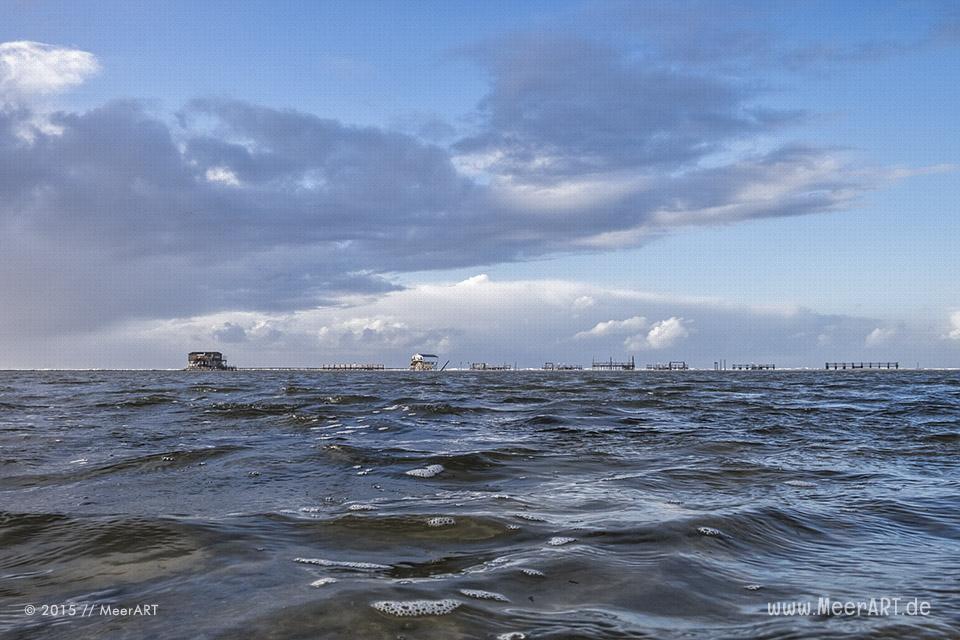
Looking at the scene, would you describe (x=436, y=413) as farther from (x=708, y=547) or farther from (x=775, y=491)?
(x=708, y=547)

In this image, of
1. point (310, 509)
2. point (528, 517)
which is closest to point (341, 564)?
point (310, 509)

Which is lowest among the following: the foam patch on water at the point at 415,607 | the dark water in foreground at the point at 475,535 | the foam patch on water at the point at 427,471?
the foam patch on water at the point at 427,471

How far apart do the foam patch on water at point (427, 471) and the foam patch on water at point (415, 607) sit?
17.8 ft

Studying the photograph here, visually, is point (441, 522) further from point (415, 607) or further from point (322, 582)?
point (415, 607)

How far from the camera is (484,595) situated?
4668mm

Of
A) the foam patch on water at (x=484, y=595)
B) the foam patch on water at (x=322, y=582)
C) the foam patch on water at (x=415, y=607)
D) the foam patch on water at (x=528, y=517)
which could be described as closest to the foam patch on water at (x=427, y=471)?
the foam patch on water at (x=528, y=517)

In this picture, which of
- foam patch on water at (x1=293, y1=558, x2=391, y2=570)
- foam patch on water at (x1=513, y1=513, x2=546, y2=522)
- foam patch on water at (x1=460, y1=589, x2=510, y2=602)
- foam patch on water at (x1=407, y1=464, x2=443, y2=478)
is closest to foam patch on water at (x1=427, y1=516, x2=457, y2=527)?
foam patch on water at (x1=513, y1=513, x2=546, y2=522)

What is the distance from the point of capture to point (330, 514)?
724cm

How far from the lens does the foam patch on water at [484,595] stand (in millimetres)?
4602

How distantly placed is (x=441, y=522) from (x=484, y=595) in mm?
2224

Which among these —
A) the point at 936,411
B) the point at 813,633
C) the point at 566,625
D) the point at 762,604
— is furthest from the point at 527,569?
the point at 936,411

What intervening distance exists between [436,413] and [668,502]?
13422 mm

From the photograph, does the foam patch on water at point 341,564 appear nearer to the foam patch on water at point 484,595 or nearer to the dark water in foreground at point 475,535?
the dark water in foreground at point 475,535

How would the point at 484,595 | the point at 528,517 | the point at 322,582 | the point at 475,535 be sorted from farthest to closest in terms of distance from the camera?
the point at 528,517 → the point at 475,535 → the point at 322,582 → the point at 484,595
